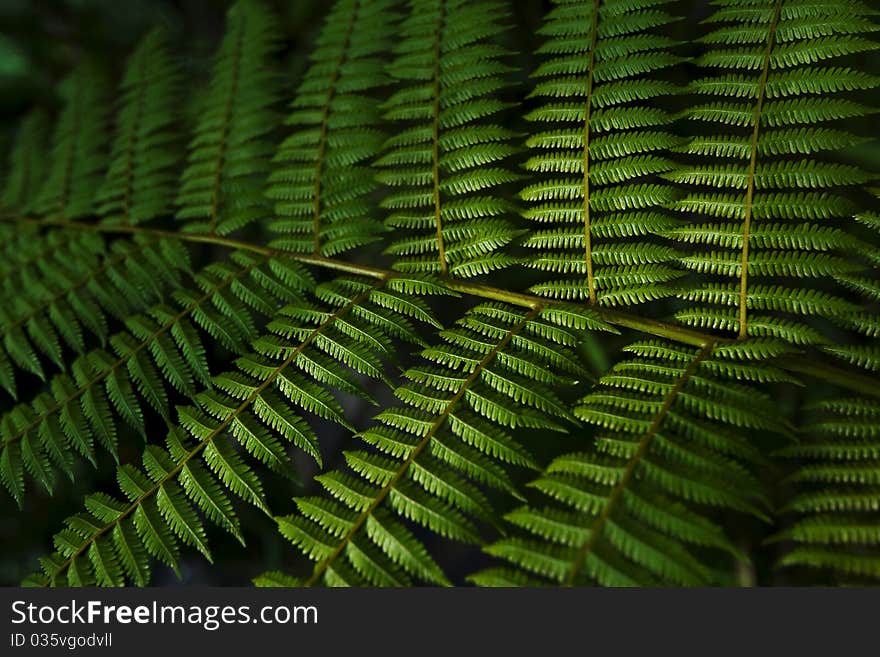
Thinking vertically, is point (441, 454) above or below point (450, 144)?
below

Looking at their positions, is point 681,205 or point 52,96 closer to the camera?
point 681,205

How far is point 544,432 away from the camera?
2184 millimetres

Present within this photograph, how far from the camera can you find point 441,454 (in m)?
1.35

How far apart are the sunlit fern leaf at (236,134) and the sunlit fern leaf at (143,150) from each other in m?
0.11

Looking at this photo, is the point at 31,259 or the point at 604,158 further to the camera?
the point at 31,259

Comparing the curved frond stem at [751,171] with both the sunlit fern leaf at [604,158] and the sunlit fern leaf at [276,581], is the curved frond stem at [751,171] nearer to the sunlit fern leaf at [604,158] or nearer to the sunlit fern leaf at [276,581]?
the sunlit fern leaf at [604,158]

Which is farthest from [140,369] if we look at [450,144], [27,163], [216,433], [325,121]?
[27,163]

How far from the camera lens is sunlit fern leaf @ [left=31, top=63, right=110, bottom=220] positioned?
2.29 m

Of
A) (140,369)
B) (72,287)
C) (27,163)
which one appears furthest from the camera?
(27,163)

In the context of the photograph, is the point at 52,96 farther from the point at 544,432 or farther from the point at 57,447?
the point at 544,432

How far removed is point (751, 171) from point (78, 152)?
2.27m

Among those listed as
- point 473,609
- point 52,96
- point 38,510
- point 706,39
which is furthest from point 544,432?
point 52,96

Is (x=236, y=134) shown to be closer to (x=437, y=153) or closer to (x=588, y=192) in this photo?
(x=437, y=153)

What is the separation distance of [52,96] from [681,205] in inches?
109
